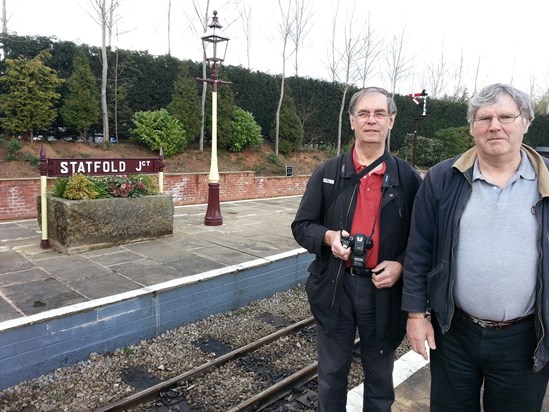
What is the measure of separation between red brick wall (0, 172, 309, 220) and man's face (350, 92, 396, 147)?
8259mm

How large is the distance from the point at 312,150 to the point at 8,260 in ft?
45.1

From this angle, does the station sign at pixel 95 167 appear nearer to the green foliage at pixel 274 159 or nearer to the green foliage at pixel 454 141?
the green foliage at pixel 274 159

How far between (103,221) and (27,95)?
19.6 ft

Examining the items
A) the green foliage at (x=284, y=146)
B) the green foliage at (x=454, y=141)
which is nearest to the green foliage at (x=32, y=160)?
the green foliage at (x=284, y=146)

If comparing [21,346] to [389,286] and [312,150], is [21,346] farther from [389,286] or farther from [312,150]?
[312,150]

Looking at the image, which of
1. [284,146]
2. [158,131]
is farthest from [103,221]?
[284,146]

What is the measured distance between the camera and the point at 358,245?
6.96 ft

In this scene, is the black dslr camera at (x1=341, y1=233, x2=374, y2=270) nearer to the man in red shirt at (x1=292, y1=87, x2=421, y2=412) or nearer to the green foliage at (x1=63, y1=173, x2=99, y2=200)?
the man in red shirt at (x1=292, y1=87, x2=421, y2=412)

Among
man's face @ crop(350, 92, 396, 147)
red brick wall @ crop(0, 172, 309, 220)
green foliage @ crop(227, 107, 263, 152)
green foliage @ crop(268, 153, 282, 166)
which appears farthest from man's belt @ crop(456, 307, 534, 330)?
green foliage @ crop(268, 153, 282, 166)

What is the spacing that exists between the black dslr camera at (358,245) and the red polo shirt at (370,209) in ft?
0.29

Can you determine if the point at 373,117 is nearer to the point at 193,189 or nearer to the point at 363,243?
the point at 363,243

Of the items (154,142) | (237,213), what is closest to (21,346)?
(237,213)

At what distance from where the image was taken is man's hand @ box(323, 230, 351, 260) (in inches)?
84.0

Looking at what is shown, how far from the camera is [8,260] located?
217 inches
